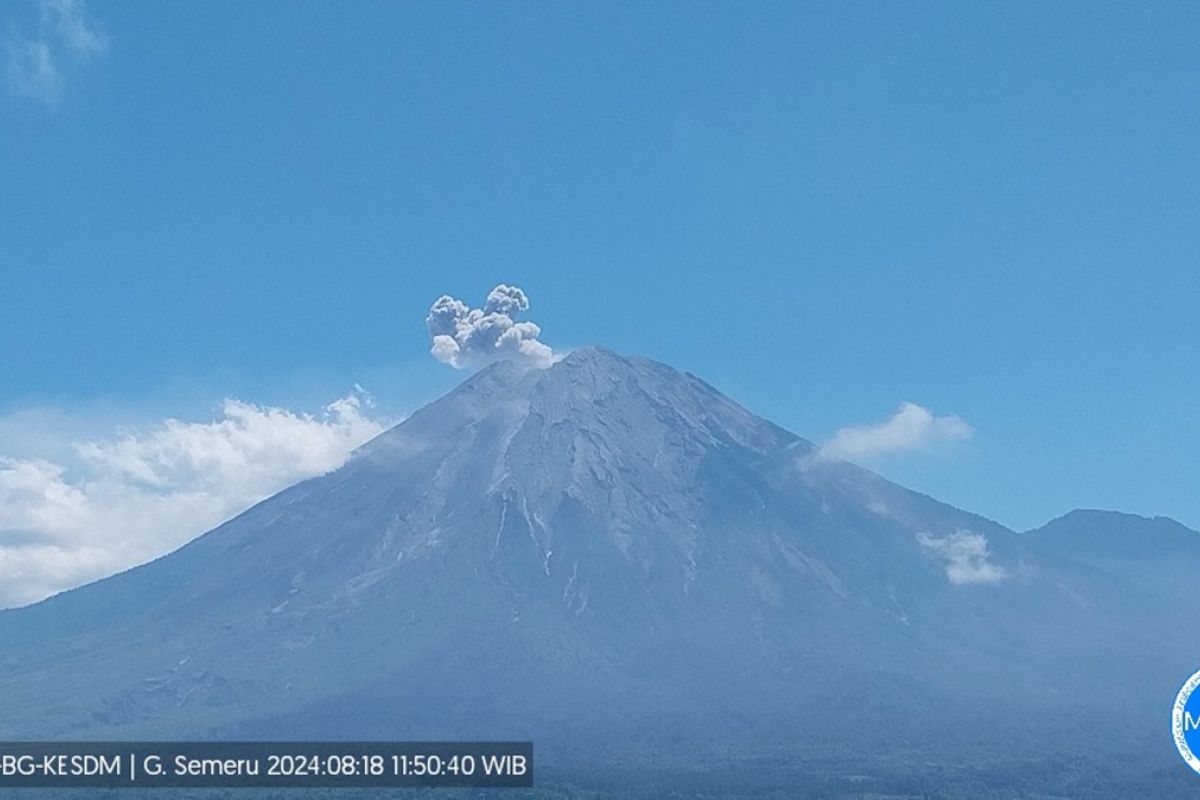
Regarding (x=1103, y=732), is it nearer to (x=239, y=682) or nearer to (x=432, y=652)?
(x=432, y=652)

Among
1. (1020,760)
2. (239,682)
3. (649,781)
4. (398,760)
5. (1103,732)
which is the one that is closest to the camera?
(398,760)

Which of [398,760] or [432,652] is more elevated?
[432,652]

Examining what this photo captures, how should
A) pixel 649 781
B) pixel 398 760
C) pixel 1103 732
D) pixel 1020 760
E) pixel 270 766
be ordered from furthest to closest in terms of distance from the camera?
pixel 1103 732
pixel 1020 760
pixel 649 781
pixel 270 766
pixel 398 760

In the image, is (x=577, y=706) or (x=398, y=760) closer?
(x=398, y=760)

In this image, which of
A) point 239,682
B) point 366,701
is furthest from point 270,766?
point 239,682

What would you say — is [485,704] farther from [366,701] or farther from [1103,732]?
[1103,732]

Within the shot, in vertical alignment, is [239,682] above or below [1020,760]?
above

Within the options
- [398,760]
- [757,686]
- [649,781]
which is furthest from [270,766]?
[757,686]

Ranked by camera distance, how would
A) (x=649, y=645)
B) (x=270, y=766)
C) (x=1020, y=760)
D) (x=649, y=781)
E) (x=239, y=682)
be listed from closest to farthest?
(x=270, y=766), (x=649, y=781), (x=1020, y=760), (x=239, y=682), (x=649, y=645)

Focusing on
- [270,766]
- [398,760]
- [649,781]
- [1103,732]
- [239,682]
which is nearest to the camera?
[398,760]
